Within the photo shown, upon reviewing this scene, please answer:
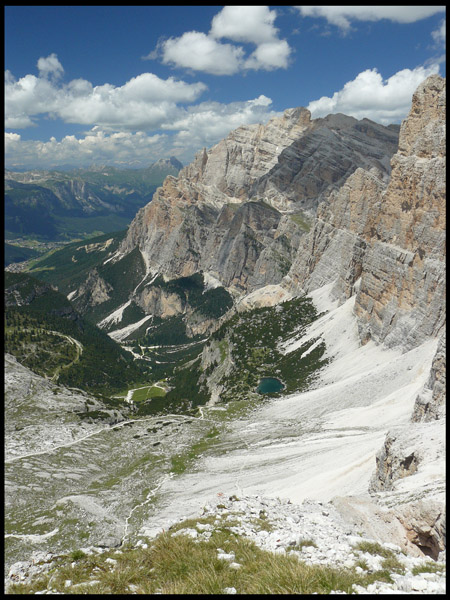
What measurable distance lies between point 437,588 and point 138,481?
54.8 metres

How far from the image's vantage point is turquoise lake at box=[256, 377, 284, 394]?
11469 centimetres

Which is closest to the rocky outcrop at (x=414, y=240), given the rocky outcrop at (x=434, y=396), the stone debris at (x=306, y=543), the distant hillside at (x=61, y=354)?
the rocky outcrop at (x=434, y=396)

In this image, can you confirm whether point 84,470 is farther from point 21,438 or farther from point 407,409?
point 407,409

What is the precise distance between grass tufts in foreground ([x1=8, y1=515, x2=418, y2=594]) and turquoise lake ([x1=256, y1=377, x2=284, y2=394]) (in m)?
100

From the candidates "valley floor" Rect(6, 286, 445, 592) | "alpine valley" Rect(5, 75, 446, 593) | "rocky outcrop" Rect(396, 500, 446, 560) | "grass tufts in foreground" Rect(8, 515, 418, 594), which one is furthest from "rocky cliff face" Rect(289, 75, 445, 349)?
"grass tufts in foreground" Rect(8, 515, 418, 594)

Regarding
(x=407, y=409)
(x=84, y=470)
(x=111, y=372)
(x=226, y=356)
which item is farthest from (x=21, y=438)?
(x=111, y=372)

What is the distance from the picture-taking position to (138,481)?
191 feet

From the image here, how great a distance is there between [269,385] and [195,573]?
10953cm

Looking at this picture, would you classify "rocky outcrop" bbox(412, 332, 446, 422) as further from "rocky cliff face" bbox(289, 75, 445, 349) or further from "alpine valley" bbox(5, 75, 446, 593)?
"rocky cliff face" bbox(289, 75, 445, 349)

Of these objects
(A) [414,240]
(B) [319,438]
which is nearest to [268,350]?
(A) [414,240]

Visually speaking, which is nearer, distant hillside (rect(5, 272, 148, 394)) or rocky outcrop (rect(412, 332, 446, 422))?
rocky outcrop (rect(412, 332, 446, 422))

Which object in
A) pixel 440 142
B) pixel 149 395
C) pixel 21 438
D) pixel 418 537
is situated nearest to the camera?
pixel 418 537

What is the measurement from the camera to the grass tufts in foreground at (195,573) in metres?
10.2

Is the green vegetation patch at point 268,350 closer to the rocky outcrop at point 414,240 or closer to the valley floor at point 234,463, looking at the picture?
the valley floor at point 234,463
